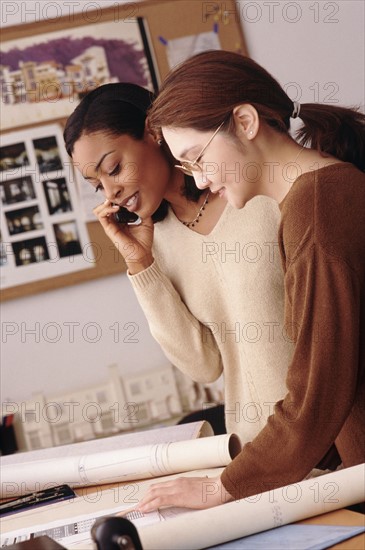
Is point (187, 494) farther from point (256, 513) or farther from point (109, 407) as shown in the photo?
point (109, 407)

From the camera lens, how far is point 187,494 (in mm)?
1142

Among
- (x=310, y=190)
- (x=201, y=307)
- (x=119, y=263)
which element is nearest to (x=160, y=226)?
(x=201, y=307)

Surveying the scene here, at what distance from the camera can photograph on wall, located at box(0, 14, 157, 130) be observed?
292 cm

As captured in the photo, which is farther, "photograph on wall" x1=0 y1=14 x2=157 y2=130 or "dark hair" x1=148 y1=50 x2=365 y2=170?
"photograph on wall" x1=0 y1=14 x2=157 y2=130

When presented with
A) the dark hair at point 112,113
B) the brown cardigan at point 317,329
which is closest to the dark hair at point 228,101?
the brown cardigan at point 317,329

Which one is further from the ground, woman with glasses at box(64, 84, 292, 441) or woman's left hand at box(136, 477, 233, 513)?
woman with glasses at box(64, 84, 292, 441)

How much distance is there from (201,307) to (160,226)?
0.68 ft

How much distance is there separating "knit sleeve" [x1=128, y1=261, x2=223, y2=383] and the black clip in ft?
3.06

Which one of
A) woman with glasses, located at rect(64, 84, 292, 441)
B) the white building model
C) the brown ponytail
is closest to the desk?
the brown ponytail

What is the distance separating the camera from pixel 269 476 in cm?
111

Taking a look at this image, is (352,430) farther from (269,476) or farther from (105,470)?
(105,470)

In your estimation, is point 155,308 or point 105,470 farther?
point 155,308

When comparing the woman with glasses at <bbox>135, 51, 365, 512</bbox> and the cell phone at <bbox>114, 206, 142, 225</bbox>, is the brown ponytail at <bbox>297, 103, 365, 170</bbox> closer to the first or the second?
the woman with glasses at <bbox>135, 51, 365, 512</bbox>

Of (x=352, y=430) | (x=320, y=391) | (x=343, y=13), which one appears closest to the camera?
(x=320, y=391)
